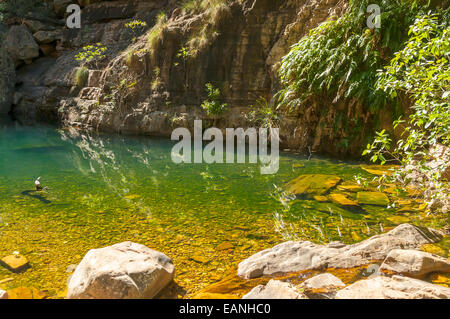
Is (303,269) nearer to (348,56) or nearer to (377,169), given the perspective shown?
(377,169)

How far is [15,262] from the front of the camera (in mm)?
3533

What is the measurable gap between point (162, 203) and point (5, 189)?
345 cm

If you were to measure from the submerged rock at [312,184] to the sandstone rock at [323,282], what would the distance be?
2996mm

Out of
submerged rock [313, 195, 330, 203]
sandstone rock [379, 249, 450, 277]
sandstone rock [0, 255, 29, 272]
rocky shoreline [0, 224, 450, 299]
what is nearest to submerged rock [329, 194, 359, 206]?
submerged rock [313, 195, 330, 203]

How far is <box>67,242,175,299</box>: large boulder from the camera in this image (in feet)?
8.77

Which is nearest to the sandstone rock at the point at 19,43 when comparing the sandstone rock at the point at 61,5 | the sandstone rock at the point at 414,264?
the sandstone rock at the point at 61,5

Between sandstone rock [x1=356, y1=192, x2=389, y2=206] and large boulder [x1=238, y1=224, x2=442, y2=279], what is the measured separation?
155 cm

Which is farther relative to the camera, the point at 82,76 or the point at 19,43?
the point at 19,43

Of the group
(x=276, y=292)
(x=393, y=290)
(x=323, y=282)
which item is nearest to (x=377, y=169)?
(x=323, y=282)

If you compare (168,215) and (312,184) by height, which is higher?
(312,184)

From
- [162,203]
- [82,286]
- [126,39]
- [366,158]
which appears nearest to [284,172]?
[366,158]

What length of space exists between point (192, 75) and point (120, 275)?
11167 millimetres

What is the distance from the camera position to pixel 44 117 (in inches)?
742

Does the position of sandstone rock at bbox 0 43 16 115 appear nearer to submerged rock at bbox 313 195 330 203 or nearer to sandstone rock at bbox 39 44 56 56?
sandstone rock at bbox 39 44 56 56
